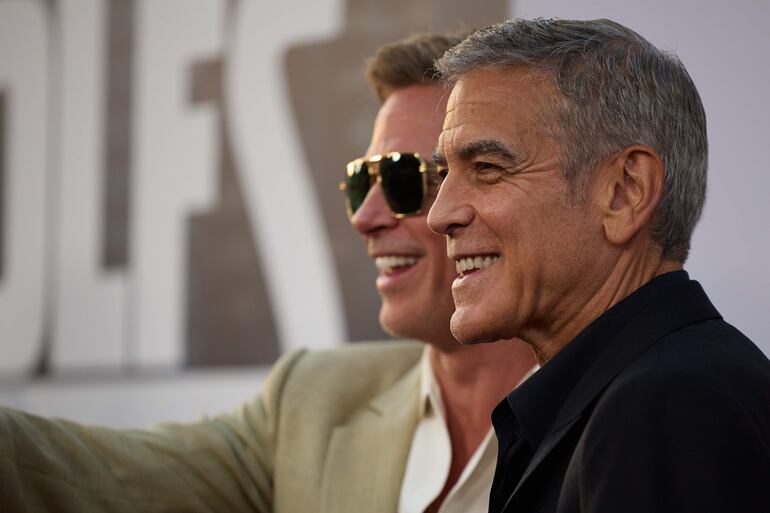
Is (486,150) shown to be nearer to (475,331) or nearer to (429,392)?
(475,331)

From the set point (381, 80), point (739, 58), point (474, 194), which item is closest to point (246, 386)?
point (381, 80)

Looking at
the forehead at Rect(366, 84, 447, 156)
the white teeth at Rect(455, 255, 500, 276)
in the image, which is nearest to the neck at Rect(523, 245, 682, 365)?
the white teeth at Rect(455, 255, 500, 276)

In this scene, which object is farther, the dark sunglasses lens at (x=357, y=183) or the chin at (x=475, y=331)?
the dark sunglasses lens at (x=357, y=183)

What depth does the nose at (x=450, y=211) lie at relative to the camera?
161cm

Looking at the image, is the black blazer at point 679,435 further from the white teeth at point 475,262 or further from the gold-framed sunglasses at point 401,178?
the gold-framed sunglasses at point 401,178

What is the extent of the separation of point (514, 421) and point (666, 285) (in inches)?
11.0

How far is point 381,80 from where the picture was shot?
2.61 meters

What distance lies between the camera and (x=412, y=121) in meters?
2.49

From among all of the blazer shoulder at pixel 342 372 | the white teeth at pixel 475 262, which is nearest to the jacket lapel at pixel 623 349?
Result: the white teeth at pixel 475 262

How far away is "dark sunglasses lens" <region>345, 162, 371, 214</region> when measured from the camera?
2477 millimetres

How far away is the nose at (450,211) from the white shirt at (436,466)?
748 millimetres

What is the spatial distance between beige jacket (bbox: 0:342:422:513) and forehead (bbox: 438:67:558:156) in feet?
3.22

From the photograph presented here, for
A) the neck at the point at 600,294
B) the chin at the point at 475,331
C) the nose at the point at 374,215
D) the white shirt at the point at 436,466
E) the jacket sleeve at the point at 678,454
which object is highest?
the nose at the point at 374,215

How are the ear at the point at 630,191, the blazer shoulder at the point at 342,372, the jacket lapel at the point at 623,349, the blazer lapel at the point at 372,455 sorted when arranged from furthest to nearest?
1. the blazer shoulder at the point at 342,372
2. the blazer lapel at the point at 372,455
3. the ear at the point at 630,191
4. the jacket lapel at the point at 623,349
